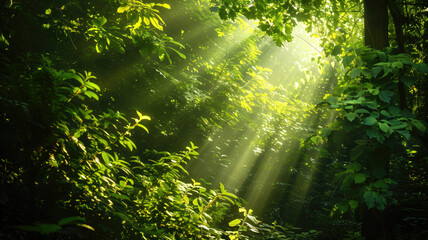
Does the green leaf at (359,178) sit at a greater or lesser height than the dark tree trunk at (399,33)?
lesser

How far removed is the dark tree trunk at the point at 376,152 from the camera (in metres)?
2.35

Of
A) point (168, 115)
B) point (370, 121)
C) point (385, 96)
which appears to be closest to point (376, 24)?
point (385, 96)

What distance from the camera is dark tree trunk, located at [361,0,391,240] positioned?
2.35m

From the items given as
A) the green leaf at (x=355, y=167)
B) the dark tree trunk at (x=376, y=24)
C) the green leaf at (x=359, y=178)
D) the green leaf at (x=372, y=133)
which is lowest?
the green leaf at (x=359, y=178)

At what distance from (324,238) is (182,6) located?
4827 mm

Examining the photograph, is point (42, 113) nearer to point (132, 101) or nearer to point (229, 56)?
point (132, 101)

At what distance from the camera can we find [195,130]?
5293mm

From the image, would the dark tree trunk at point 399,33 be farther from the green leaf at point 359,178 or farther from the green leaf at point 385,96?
the green leaf at point 359,178

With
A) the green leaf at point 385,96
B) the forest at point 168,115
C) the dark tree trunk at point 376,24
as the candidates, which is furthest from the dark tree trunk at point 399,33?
the green leaf at point 385,96

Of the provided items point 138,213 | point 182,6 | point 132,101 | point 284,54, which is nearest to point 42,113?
point 138,213

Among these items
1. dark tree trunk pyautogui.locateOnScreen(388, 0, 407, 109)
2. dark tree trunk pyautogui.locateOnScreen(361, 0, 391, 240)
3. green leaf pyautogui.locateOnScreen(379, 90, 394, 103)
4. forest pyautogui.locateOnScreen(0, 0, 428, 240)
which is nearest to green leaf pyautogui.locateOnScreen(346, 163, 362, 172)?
forest pyautogui.locateOnScreen(0, 0, 428, 240)

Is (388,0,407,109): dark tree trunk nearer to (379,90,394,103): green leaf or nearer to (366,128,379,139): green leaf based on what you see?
(379,90,394,103): green leaf

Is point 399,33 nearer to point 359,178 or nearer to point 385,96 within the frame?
point 385,96

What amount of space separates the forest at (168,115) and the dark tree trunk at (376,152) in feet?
0.04
